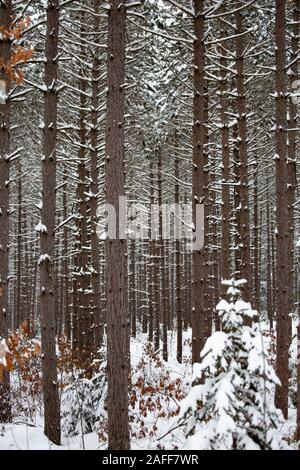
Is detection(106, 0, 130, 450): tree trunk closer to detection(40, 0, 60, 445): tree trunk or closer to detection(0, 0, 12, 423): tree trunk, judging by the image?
detection(40, 0, 60, 445): tree trunk

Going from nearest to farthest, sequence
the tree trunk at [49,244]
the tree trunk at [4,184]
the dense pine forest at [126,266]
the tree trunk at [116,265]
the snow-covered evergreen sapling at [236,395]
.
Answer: the snow-covered evergreen sapling at [236,395]
the dense pine forest at [126,266]
the tree trunk at [116,265]
the tree trunk at [49,244]
the tree trunk at [4,184]

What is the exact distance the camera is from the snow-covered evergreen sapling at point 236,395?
12.4ft

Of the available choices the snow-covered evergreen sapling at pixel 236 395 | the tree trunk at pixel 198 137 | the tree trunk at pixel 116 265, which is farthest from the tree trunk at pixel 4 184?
the snow-covered evergreen sapling at pixel 236 395

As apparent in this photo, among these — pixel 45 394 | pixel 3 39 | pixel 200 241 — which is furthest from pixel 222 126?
pixel 45 394

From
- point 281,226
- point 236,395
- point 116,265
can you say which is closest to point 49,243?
point 116,265

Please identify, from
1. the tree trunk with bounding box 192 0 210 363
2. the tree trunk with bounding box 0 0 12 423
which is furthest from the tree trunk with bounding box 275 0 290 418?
the tree trunk with bounding box 0 0 12 423

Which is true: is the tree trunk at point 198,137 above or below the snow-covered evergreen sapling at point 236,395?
above

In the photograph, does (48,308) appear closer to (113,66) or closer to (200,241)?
(200,241)

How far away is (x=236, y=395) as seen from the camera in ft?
13.0

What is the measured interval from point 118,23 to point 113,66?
0.59m

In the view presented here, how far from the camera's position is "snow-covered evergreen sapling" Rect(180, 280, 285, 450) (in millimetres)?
3787

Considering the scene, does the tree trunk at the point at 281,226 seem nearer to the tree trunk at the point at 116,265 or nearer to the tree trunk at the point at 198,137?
the tree trunk at the point at 198,137

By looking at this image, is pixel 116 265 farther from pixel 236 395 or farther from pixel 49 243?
pixel 236 395

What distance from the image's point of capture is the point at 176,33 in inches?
440
